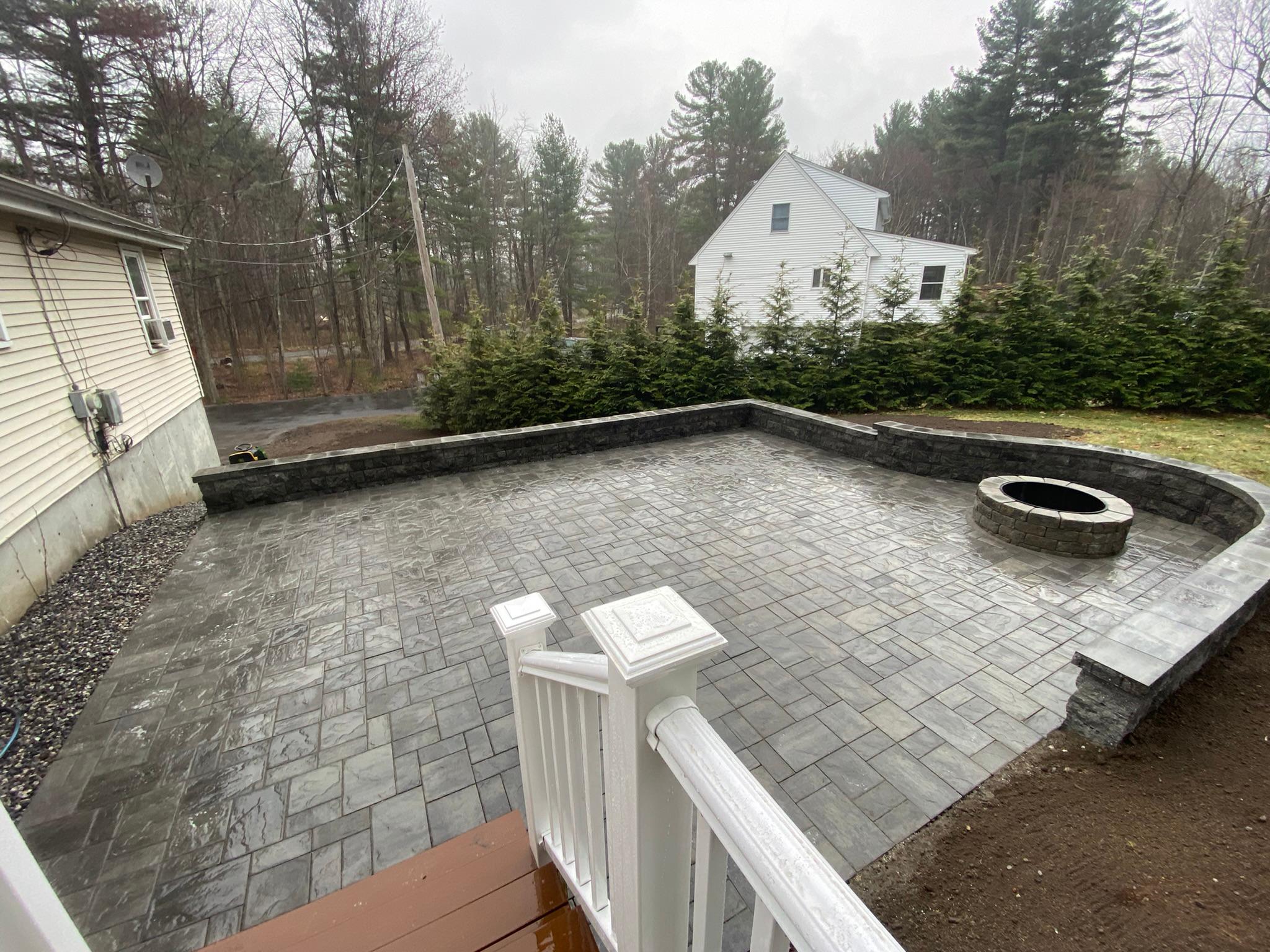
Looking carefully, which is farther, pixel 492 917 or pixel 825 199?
pixel 825 199

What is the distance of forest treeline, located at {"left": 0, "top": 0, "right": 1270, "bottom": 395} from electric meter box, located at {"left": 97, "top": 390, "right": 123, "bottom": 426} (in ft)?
16.0

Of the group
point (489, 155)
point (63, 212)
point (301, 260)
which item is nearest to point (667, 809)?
point (63, 212)

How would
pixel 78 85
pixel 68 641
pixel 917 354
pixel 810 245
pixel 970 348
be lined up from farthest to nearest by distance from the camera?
pixel 810 245 < pixel 78 85 < pixel 917 354 < pixel 970 348 < pixel 68 641

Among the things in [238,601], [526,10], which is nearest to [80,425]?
[238,601]

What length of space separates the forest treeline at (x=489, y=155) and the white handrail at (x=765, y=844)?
26.9 feet

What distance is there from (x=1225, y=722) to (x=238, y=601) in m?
5.78

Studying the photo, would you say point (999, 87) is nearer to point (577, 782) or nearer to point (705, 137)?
point (705, 137)

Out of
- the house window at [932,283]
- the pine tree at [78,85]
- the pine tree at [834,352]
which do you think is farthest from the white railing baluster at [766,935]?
the pine tree at [78,85]

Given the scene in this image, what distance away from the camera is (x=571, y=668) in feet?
4.00

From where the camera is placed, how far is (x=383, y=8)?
44.5ft

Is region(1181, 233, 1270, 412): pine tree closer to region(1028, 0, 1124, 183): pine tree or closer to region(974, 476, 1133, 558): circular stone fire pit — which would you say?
region(974, 476, 1133, 558): circular stone fire pit

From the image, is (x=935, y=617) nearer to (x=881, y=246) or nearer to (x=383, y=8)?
(x=881, y=246)

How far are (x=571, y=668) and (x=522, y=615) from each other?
0.41m

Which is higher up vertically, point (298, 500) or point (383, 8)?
point (383, 8)
